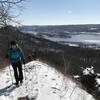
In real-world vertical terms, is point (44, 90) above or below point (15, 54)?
below

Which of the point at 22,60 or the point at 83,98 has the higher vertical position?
the point at 22,60

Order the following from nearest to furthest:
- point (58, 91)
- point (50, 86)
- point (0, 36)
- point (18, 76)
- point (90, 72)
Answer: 1. point (58, 91)
2. point (50, 86)
3. point (18, 76)
4. point (90, 72)
5. point (0, 36)

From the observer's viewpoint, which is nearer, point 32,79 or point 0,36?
point 32,79

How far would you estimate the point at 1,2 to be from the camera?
310 inches

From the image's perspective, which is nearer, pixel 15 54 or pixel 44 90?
pixel 44 90

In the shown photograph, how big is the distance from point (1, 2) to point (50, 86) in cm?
309

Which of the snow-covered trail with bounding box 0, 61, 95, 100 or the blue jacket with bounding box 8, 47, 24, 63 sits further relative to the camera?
the blue jacket with bounding box 8, 47, 24, 63

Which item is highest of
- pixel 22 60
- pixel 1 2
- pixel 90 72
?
pixel 1 2

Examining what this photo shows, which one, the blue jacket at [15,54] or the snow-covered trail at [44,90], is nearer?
the snow-covered trail at [44,90]

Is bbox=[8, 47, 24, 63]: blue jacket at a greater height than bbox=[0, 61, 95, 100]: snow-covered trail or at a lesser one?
greater

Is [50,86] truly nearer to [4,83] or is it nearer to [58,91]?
[58,91]

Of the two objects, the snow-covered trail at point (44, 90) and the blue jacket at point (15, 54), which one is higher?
the blue jacket at point (15, 54)

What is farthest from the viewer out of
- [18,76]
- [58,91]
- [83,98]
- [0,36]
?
[0,36]

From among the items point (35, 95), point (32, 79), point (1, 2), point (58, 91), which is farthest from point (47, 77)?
point (1, 2)
